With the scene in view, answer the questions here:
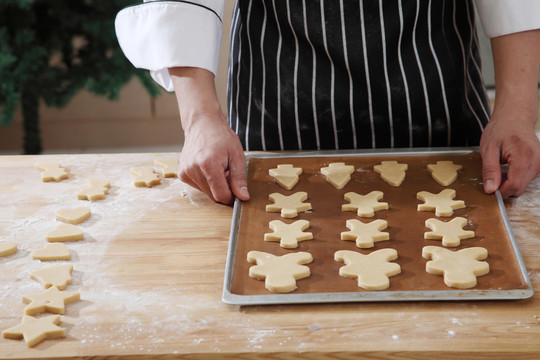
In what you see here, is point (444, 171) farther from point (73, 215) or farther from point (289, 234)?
point (73, 215)

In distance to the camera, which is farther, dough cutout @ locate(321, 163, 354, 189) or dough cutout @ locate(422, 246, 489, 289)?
dough cutout @ locate(321, 163, 354, 189)

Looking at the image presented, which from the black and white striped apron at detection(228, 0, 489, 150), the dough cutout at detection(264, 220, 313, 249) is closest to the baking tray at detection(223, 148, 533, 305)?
the dough cutout at detection(264, 220, 313, 249)

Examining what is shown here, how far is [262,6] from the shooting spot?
1484mm

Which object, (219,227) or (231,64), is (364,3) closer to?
(231,64)

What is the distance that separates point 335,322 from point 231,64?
0.90 metres

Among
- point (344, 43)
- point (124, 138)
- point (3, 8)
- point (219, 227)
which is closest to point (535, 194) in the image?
point (344, 43)

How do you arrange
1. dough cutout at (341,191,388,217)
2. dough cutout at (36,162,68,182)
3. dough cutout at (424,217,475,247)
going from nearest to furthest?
1. dough cutout at (424,217,475,247)
2. dough cutout at (341,191,388,217)
3. dough cutout at (36,162,68,182)

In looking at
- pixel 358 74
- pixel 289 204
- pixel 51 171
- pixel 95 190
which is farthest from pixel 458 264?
pixel 51 171

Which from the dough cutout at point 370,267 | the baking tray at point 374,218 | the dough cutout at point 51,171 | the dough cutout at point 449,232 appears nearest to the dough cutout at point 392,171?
the baking tray at point 374,218

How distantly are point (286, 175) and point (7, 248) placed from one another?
55 cm

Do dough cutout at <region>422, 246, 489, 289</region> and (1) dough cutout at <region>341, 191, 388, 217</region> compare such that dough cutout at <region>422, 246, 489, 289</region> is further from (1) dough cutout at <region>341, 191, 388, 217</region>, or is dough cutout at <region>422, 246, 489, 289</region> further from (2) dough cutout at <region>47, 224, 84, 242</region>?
(2) dough cutout at <region>47, 224, 84, 242</region>

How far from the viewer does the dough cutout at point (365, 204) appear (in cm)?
114

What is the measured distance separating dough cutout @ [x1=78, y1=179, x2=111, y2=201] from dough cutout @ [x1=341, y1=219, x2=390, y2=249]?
53cm

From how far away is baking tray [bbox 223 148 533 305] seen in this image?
2.99 feet
